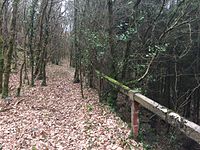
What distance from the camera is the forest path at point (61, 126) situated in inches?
248

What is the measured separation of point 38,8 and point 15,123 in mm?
11509

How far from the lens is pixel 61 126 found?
→ 7.73 metres

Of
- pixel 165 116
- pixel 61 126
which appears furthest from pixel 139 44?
pixel 165 116

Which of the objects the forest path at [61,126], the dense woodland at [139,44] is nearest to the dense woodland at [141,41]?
the dense woodland at [139,44]

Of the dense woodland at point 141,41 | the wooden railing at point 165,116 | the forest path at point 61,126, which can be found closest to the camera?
the wooden railing at point 165,116

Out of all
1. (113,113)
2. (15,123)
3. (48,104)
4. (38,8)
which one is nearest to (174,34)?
(113,113)

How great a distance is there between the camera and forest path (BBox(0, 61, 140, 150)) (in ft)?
20.7

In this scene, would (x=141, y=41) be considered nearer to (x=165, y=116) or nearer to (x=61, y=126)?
(x=61, y=126)

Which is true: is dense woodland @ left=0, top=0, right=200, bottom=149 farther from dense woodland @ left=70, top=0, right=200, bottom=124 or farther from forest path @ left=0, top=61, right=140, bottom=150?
forest path @ left=0, top=61, right=140, bottom=150

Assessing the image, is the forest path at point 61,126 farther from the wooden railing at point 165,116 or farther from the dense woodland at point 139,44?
the dense woodland at point 139,44

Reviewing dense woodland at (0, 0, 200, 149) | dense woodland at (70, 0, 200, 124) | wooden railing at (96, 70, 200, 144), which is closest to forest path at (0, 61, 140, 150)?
wooden railing at (96, 70, 200, 144)

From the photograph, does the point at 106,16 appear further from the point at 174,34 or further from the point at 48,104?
the point at 48,104

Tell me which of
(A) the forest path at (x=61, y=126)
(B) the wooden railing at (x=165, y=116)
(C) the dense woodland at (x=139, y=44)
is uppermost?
(C) the dense woodland at (x=139, y=44)

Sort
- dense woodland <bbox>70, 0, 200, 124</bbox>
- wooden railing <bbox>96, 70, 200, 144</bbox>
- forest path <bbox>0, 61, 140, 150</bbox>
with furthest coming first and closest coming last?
dense woodland <bbox>70, 0, 200, 124</bbox> < forest path <bbox>0, 61, 140, 150</bbox> < wooden railing <bbox>96, 70, 200, 144</bbox>
